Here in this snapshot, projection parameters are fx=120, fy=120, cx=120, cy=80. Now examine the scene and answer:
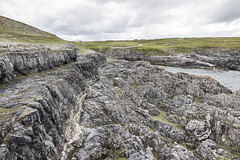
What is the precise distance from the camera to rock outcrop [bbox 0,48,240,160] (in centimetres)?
1209

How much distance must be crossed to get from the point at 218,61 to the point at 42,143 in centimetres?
11891

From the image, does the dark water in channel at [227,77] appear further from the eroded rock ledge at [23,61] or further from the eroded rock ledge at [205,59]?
the eroded rock ledge at [23,61]

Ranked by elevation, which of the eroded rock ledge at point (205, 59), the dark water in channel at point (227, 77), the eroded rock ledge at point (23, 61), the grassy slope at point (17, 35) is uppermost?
the grassy slope at point (17, 35)

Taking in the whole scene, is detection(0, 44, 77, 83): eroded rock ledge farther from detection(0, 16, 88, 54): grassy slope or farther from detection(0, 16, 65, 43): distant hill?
detection(0, 16, 65, 43): distant hill

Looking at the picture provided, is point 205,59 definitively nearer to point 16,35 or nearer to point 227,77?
point 227,77

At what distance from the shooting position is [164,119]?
2919 cm

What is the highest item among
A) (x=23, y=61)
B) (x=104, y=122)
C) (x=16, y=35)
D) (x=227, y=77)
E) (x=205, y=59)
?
(x=16, y=35)

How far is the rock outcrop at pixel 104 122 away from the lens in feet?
39.7

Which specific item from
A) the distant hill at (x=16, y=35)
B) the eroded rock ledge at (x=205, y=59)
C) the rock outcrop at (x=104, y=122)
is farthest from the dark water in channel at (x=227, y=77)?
the distant hill at (x=16, y=35)

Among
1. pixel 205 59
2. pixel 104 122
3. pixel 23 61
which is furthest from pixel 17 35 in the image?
pixel 205 59

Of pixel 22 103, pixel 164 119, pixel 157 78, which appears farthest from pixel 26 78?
pixel 157 78

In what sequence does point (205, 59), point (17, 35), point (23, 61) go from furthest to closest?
point (205, 59) → point (17, 35) → point (23, 61)

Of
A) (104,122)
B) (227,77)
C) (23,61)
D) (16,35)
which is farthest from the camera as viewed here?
(227,77)

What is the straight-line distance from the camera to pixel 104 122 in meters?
21.6
